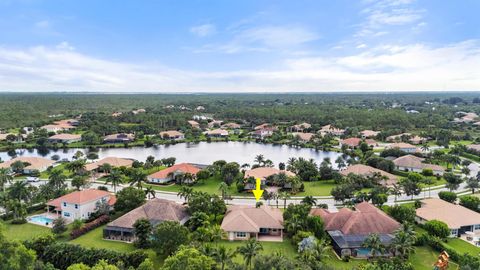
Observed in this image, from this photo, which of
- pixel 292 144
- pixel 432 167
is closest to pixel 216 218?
pixel 432 167

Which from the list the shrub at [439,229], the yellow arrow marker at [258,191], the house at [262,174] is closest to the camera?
the shrub at [439,229]

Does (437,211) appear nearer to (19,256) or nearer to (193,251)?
(193,251)

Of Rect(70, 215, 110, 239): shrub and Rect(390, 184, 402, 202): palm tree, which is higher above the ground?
Rect(390, 184, 402, 202): palm tree

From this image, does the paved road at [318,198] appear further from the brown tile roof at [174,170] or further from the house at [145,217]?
the house at [145,217]

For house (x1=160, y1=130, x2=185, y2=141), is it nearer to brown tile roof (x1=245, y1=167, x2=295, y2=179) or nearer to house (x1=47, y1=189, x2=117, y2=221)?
brown tile roof (x1=245, y1=167, x2=295, y2=179)

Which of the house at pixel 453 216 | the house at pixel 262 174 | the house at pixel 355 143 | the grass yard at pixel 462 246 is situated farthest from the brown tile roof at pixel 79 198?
the house at pixel 355 143

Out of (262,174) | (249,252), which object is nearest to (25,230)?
(249,252)

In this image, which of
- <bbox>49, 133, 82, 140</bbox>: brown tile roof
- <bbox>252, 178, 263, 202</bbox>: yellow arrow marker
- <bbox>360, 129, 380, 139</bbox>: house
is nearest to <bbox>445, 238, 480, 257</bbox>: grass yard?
<bbox>252, 178, 263, 202</bbox>: yellow arrow marker
